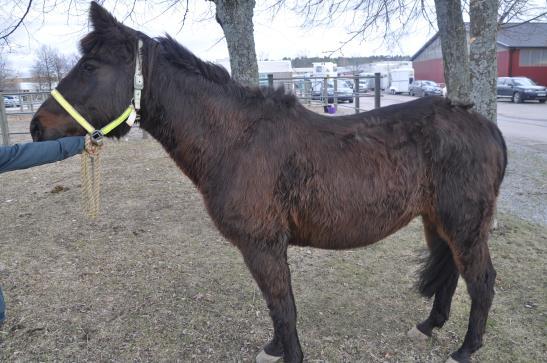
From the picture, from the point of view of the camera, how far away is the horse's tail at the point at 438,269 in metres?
2.97

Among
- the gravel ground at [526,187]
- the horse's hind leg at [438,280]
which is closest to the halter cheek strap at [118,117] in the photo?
the horse's hind leg at [438,280]

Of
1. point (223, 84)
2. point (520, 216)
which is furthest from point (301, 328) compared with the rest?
point (520, 216)

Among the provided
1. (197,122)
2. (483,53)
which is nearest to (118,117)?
(197,122)

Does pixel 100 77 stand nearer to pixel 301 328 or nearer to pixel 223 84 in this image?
pixel 223 84

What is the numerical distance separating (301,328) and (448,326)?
117cm

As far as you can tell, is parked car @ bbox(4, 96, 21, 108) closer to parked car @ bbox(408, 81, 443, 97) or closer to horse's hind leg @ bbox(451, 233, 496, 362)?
horse's hind leg @ bbox(451, 233, 496, 362)

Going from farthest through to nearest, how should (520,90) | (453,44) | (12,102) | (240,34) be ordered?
(520,90) < (12,102) < (453,44) < (240,34)

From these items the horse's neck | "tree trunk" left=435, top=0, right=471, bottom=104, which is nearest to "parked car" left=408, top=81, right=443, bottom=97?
"tree trunk" left=435, top=0, right=471, bottom=104

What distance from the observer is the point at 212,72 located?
2.52 meters

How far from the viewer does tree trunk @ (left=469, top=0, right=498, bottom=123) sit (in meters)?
4.38

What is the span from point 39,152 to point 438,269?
2.82m

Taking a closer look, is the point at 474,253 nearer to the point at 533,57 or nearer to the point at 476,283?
the point at 476,283

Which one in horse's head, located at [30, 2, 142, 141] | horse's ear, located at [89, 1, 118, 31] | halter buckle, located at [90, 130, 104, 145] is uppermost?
horse's ear, located at [89, 1, 118, 31]

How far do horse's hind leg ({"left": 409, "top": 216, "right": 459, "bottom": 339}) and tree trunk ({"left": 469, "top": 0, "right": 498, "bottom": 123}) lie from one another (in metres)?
2.40
